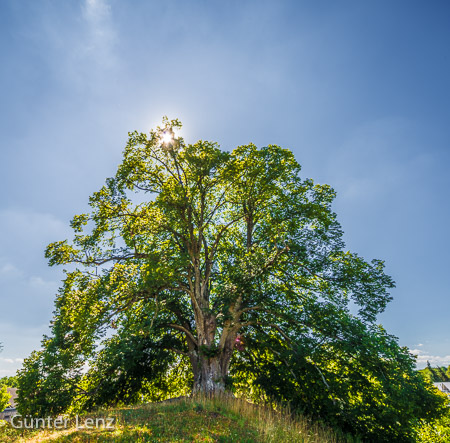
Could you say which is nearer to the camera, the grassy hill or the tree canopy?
the grassy hill

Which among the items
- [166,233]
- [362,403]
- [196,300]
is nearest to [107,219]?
[166,233]

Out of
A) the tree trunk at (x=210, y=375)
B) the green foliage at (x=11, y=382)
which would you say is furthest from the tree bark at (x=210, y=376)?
the green foliage at (x=11, y=382)

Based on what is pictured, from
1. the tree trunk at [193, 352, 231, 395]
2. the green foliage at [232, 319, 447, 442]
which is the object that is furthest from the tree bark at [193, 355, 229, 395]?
the green foliage at [232, 319, 447, 442]

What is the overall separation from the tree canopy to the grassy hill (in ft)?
8.21

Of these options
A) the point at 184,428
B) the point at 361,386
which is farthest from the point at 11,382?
the point at 361,386

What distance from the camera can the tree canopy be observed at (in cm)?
1133

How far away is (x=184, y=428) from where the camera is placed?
24.2 feet

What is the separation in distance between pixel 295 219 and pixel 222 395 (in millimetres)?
8986

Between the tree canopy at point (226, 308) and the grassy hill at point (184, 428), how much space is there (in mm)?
2504

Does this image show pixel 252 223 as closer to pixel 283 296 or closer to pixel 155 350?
pixel 283 296

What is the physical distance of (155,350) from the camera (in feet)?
51.1

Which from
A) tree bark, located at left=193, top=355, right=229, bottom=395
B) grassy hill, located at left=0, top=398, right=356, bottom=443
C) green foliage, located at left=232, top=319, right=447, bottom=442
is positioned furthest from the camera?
tree bark, located at left=193, top=355, right=229, bottom=395

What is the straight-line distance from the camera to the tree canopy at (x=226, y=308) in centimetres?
1133

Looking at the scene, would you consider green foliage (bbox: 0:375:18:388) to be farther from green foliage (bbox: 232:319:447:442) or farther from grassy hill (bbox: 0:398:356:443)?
green foliage (bbox: 232:319:447:442)
